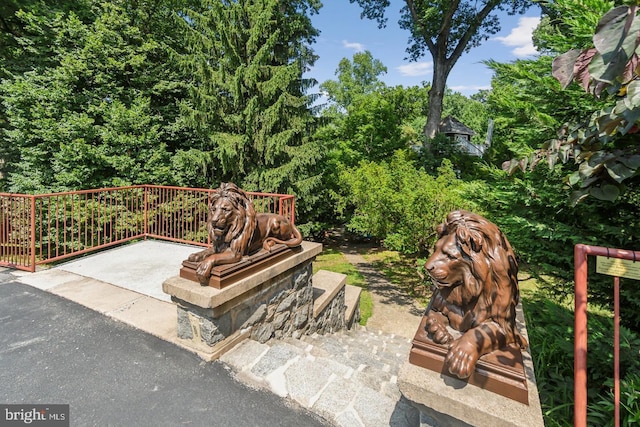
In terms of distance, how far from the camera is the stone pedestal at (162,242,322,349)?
2375mm

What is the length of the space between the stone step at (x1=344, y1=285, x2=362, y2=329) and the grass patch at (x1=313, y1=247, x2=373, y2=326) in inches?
26.1

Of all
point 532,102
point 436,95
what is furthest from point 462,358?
point 436,95

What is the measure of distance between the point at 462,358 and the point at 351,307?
387 cm

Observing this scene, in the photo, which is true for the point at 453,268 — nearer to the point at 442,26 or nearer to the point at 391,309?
the point at 391,309

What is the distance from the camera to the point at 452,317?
1.63 meters

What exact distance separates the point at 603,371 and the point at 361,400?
194cm

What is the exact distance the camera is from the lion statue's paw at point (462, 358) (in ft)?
4.42

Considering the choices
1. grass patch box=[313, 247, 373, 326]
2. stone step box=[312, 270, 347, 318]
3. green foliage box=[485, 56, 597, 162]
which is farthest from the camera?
grass patch box=[313, 247, 373, 326]

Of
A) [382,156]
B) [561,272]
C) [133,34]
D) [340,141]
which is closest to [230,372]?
[561,272]

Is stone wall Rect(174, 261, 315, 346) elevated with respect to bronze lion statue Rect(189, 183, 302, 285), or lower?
lower

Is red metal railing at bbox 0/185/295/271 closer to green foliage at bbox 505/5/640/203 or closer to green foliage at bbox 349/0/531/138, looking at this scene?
green foliage at bbox 505/5/640/203

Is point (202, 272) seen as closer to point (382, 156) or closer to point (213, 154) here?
point (213, 154)

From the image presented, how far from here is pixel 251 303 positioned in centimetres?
274

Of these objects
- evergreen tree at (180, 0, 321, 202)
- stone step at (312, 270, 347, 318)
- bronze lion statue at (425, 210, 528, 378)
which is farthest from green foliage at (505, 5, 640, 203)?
evergreen tree at (180, 0, 321, 202)
